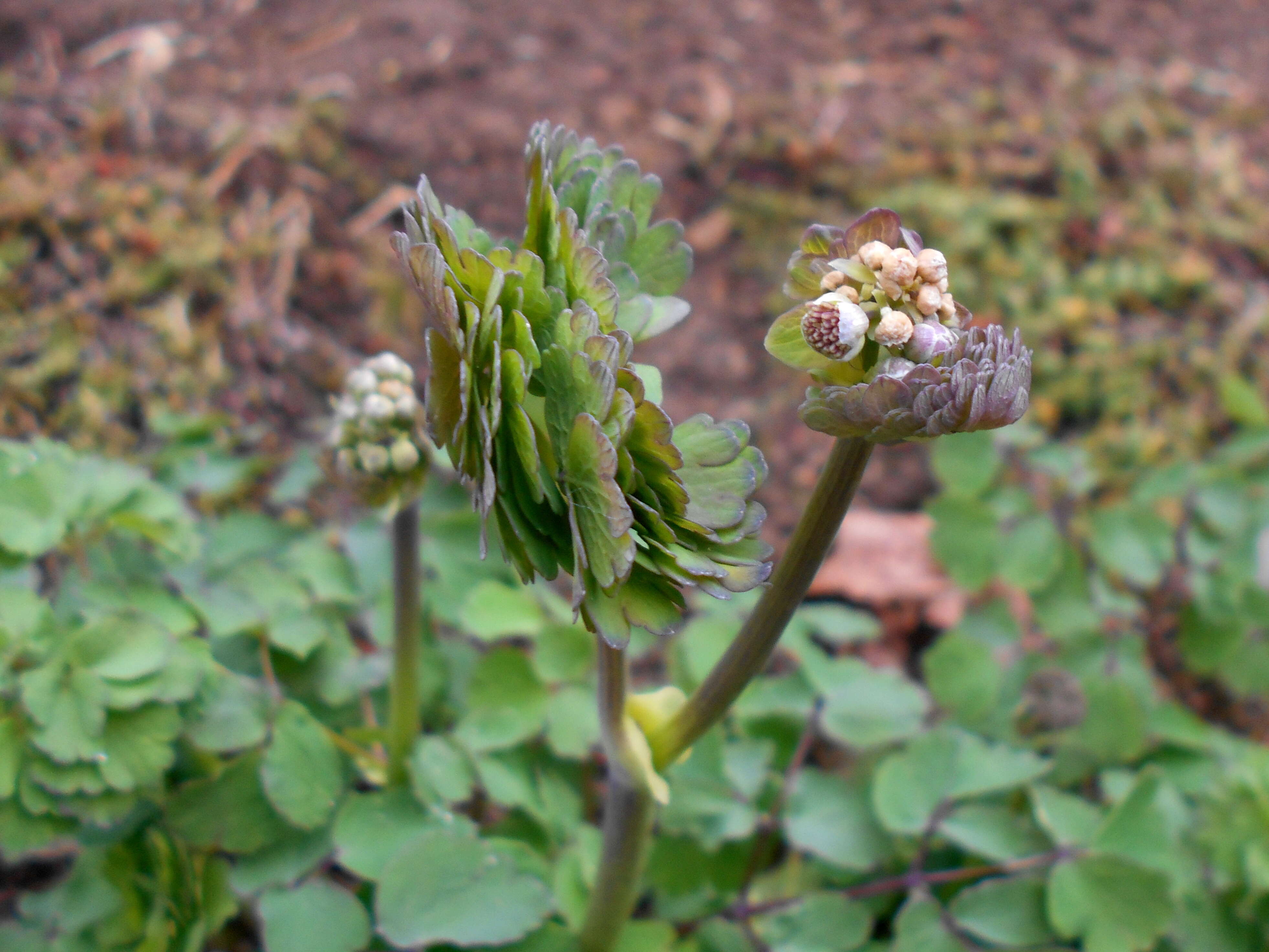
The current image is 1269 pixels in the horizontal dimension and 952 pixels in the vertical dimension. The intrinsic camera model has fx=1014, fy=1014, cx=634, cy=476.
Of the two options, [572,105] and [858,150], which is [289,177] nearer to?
[572,105]

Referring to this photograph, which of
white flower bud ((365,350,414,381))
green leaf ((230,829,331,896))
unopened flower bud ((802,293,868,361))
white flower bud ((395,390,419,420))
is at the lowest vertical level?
green leaf ((230,829,331,896))

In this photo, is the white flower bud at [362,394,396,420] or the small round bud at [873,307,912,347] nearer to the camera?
the small round bud at [873,307,912,347]

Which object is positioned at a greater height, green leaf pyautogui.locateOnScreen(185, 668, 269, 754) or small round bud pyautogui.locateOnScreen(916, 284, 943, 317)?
small round bud pyautogui.locateOnScreen(916, 284, 943, 317)

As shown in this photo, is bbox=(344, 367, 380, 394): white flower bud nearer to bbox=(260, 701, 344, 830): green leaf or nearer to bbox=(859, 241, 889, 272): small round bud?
bbox=(260, 701, 344, 830): green leaf

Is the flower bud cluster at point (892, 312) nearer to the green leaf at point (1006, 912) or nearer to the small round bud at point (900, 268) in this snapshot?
the small round bud at point (900, 268)

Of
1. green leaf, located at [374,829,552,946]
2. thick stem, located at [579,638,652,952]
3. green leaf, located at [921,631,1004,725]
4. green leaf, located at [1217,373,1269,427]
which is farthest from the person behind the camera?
green leaf, located at [1217,373,1269,427]

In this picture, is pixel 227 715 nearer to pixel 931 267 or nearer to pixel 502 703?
pixel 502 703

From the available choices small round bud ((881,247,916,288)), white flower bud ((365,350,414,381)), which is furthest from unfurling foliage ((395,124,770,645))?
white flower bud ((365,350,414,381))
